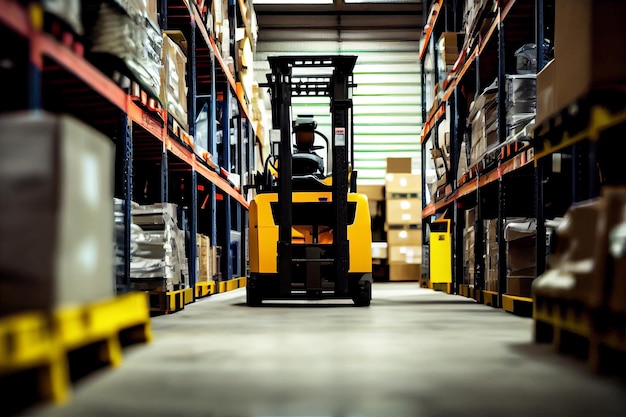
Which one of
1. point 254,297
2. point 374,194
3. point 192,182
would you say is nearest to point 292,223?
point 254,297

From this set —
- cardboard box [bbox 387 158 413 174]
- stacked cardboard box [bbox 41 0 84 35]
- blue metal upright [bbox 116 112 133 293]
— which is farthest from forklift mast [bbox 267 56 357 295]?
cardboard box [bbox 387 158 413 174]

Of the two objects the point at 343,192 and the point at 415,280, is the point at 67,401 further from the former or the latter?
the point at 415,280

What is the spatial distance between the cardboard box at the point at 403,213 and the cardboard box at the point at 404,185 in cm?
21

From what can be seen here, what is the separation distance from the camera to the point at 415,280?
15.0 metres

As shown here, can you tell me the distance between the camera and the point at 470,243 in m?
8.23

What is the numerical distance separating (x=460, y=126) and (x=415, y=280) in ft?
20.5

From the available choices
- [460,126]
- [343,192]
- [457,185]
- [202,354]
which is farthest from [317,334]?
[460,126]

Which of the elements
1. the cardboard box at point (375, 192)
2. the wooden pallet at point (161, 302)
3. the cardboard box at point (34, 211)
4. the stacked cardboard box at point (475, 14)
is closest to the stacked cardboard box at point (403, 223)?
the cardboard box at point (375, 192)

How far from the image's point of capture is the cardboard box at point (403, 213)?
1498 cm

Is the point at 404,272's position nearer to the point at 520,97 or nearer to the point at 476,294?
the point at 476,294

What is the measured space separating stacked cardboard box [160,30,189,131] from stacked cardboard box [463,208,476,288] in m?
3.52

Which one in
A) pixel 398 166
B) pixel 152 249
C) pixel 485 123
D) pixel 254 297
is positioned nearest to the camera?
pixel 152 249

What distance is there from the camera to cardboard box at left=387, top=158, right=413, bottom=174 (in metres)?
15.3

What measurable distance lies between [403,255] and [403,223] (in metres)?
0.69
